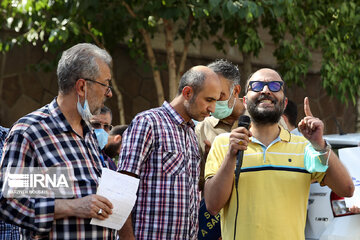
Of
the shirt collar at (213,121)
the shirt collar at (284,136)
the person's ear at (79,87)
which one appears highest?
the shirt collar at (213,121)

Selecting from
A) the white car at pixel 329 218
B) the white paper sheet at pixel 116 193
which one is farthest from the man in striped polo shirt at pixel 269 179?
the white car at pixel 329 218

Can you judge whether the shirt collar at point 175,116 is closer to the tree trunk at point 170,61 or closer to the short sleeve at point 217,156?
the short sleeve at point 217,156

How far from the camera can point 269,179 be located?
3385mm

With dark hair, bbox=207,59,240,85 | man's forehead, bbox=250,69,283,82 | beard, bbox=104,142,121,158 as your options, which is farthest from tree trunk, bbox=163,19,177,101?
man's forehead, bbox=250,69,283,82

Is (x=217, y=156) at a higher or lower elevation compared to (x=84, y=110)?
lower

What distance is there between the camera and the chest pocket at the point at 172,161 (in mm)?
3559

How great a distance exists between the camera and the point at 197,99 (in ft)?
12.6

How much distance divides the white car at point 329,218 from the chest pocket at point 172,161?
1472mm

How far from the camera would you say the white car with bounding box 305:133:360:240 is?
14.5ft

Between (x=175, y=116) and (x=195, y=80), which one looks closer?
(x=175, y=116)

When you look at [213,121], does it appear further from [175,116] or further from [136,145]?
[136,145]

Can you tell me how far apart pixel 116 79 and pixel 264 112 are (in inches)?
277

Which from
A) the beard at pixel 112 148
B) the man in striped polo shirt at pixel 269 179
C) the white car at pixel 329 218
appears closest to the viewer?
the man in striped polo shirt at pixel 269 179

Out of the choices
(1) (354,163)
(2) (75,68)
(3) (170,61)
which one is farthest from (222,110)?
(3) (170,61)
